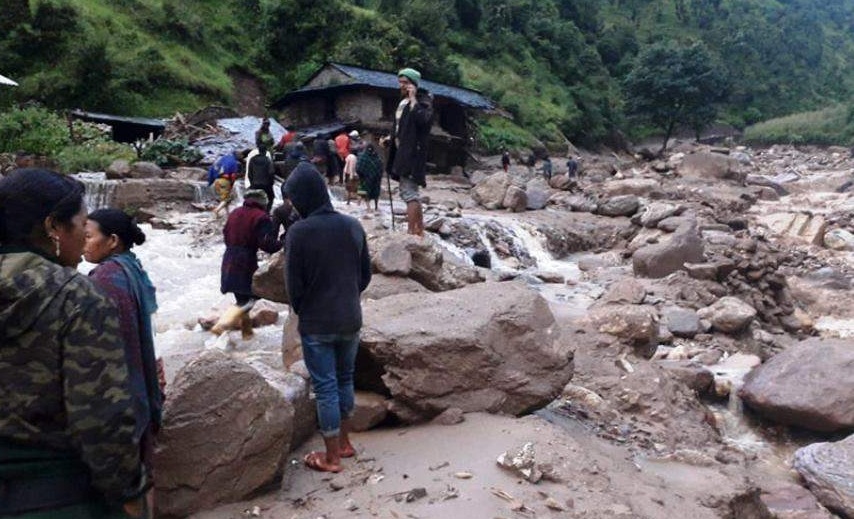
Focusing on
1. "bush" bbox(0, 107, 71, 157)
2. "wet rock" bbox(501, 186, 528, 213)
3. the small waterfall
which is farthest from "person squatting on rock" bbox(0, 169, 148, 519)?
"wet rock" bbox(501, 186, 528, 213)

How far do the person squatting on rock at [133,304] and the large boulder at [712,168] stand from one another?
1147 inches

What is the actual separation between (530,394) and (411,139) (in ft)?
10.4

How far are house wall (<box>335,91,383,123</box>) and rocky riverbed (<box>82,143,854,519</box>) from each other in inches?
531

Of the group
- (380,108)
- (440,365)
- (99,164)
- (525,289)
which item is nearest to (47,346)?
(440,365)

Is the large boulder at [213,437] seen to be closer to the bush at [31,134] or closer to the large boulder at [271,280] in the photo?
the large boulder at [271,280]

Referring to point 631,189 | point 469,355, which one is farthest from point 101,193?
point 631,189

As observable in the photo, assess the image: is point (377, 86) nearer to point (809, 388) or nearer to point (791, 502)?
point (809, 388)

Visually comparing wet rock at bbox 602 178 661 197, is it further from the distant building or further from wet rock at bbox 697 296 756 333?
wet rock at bbox 697 296 756 333

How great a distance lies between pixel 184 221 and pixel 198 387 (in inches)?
440

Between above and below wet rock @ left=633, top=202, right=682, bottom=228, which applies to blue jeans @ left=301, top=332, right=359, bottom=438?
above

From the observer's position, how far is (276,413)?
383cm

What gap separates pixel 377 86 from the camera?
26078 mm

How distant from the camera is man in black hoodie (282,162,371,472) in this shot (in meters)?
3.83

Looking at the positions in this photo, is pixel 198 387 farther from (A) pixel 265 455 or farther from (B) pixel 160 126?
(B) pixel 160 126
